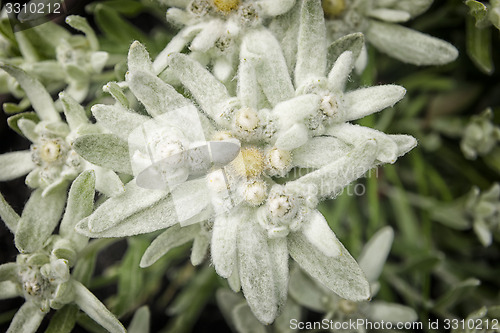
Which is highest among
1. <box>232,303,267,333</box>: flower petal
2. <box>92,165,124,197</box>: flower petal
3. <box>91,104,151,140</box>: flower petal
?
<box>91,104,151,140</box>: flower petal

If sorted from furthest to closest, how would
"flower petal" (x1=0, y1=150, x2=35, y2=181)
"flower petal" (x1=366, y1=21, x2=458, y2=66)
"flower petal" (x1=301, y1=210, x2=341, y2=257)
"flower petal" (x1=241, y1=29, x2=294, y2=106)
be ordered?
1. "flower petal" (x1=366, y1=21, x2=458, y2=66)
2. "flower petal" (x1=0, y1=150, x2=35, y2=181)
3. "flower petal" (x1=241, y1=29, x2=294, y2=106)
4. "flower petal" (x1=301, y1=210, x2=341, y2=257)

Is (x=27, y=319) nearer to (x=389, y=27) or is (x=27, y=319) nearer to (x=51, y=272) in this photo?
(x=51, y=272)

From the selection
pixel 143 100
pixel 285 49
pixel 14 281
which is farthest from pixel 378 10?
pixel 14 281

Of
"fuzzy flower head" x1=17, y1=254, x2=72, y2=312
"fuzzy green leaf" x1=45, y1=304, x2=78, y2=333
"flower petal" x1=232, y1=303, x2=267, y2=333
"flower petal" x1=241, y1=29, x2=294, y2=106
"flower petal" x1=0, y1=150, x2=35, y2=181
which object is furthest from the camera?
"flower petal" x1=232, y1=303, x2=267, y2=333

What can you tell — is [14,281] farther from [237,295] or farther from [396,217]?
[396,217]

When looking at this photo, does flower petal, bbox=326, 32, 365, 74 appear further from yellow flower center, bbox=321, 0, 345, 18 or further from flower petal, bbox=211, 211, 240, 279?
flower petal, bbox=211, 211, 240, 279

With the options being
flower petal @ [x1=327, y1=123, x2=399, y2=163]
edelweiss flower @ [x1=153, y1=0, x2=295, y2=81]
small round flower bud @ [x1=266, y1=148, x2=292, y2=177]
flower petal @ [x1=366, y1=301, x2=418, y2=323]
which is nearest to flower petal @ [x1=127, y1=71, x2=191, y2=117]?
edelweiss flower @ [x1=153, y1=0, x2=295, y2=81]

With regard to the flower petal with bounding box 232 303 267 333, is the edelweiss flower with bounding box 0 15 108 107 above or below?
above
